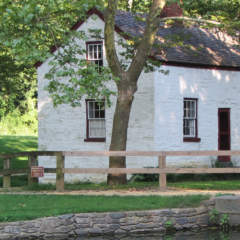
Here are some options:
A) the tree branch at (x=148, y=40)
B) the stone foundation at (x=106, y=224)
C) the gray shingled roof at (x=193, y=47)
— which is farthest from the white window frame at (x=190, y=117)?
the stone foundation at (x=106, y=224)

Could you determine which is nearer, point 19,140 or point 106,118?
point 106,118

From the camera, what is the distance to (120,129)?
19.7 meters

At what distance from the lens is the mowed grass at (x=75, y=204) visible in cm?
1373

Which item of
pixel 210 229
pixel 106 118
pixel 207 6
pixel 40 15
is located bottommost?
pixel 210 229

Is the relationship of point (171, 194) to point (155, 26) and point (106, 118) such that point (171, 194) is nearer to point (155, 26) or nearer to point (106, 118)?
point (155, 26)

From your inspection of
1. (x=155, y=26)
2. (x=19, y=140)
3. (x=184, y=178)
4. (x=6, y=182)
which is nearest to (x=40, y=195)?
(x=6, y=182)

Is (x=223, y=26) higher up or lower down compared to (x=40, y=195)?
higher up

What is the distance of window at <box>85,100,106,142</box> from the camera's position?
25922mm

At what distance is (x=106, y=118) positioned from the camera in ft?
84.2

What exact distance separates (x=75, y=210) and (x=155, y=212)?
1883 mm

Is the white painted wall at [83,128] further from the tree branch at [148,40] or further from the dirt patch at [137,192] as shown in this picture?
the dirt patch at [137,192]

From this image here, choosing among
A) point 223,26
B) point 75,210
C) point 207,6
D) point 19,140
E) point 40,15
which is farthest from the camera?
point 19,140

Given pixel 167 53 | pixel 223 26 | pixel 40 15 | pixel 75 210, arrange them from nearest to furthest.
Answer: pixel 75 210 → pixel 40 15 → pixel 223 26 → pixel 167 53

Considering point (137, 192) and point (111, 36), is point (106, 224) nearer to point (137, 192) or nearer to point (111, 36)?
point (137, 192)
